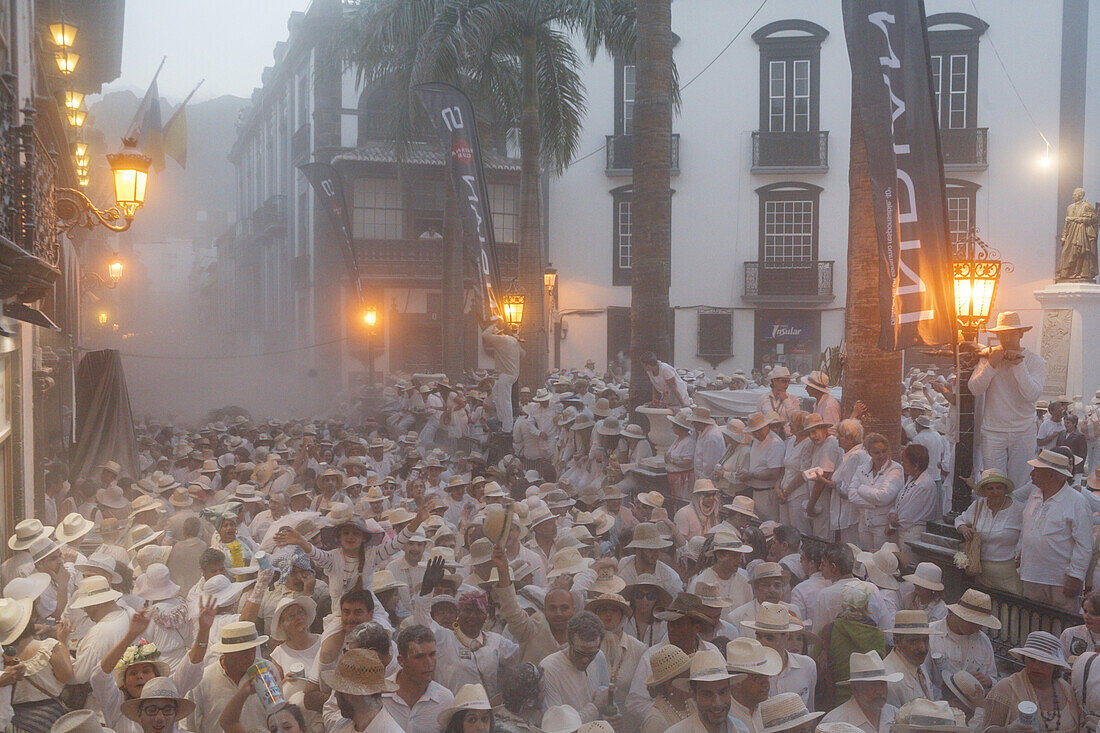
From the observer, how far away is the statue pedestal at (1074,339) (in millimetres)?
17375

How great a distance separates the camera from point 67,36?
14188 millimetres

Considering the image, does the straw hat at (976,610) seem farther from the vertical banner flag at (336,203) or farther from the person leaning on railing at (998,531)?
the vertical banner flag at (336,203)

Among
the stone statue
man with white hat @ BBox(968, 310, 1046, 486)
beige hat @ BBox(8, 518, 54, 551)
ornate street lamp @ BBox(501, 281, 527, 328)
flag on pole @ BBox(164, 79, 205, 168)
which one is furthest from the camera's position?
flag on pole @ BBox(164, 79, 205, 168)

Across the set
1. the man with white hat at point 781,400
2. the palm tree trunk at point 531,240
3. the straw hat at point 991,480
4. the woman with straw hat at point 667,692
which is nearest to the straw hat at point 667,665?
the woman with straw hat at point 667,692

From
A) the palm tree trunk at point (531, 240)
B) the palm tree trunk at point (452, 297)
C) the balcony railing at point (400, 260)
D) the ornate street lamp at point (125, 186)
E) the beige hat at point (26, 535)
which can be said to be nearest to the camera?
the beige hat at point (26, 535)

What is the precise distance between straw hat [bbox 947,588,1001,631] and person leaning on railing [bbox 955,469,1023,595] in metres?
1.15

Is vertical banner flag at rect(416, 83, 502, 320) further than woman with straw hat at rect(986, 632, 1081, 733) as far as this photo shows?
Yes

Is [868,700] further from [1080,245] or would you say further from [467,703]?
[1080,245]

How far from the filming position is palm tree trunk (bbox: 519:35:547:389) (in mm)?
19609

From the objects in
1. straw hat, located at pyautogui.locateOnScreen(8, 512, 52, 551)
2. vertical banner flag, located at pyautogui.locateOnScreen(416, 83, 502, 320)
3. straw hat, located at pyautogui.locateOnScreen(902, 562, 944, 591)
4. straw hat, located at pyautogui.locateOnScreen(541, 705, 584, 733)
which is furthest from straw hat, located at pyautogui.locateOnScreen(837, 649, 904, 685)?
vertical banner flag, located at pyautogui.locateOnScreen(416, 83, 502, 320)

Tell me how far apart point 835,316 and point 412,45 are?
16.0 meters

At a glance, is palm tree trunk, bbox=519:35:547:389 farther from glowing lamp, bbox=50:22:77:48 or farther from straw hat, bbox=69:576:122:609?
straw hat, bbox=69:576:122:609

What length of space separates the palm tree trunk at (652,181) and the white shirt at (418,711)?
7281 millimetres

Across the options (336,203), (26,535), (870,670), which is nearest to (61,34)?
(26,535)
